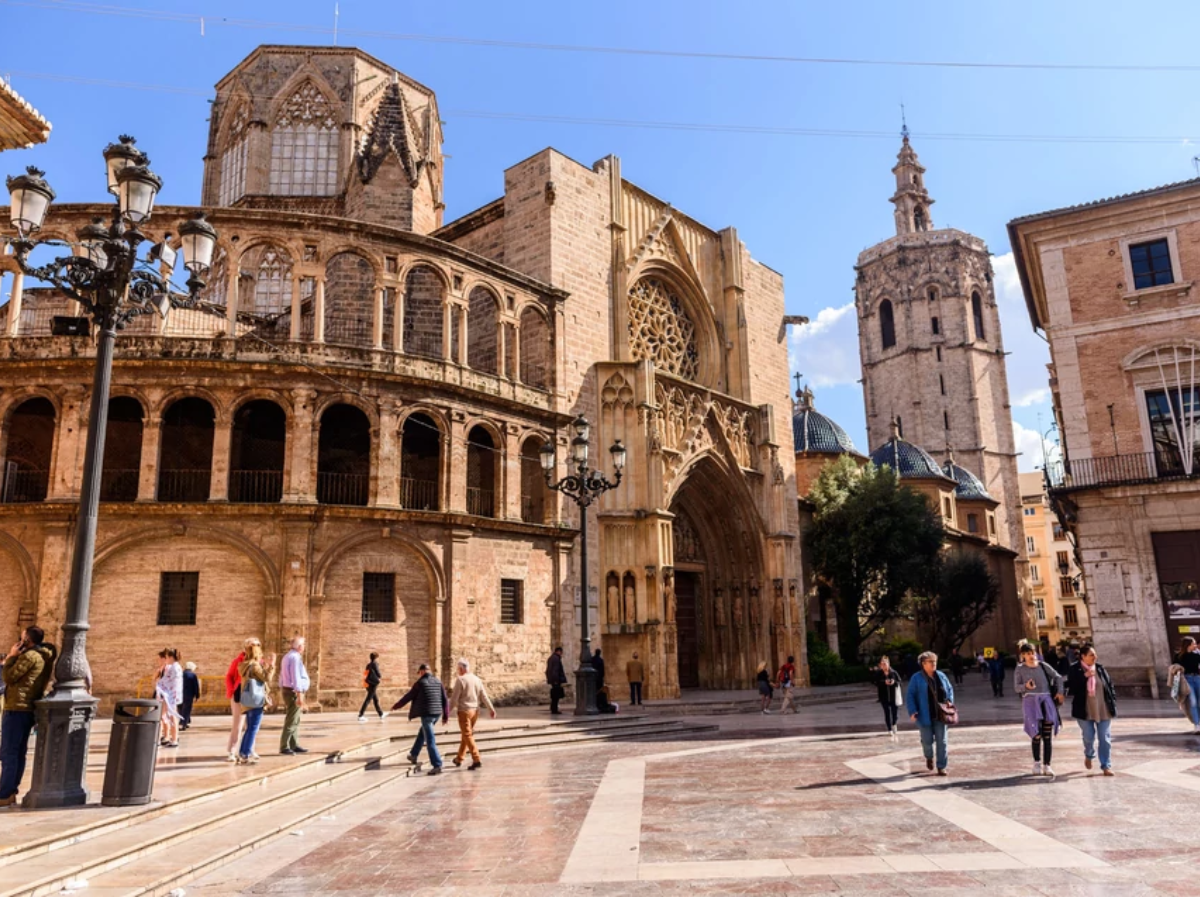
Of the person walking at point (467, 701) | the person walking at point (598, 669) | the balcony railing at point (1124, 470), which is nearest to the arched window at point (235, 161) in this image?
the person walking at point (598, 669)

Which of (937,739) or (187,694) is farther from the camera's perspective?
(187,694)

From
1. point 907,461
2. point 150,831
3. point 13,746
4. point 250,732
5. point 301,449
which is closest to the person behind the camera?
point 150,831

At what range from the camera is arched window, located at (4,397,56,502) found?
68.4ft

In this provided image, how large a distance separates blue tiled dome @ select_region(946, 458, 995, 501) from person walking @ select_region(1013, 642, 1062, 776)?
50.2 meters

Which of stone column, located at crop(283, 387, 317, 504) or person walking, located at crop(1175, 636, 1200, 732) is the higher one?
stone column, located at crop(283, 387, 317, 504)

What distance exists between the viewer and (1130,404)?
77.2 ft

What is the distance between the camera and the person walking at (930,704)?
10.7 m

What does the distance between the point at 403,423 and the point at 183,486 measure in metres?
5.68

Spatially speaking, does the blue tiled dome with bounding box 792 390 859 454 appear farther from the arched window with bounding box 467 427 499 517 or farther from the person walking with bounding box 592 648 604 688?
the person walking with bounding box 592 648 604 688

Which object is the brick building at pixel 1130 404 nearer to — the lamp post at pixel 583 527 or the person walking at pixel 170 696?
the lamp post at pixel 583 527

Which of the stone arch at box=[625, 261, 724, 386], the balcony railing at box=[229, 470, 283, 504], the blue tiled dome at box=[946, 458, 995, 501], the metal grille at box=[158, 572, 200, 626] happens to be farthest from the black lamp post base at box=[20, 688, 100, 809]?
the blue tiled dome at box=[946, 458, 995, 501]

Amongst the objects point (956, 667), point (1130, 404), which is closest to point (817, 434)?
point (956, 667)

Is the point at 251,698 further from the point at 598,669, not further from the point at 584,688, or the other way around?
the point at 598,669

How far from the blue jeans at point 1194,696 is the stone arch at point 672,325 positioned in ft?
55.6
